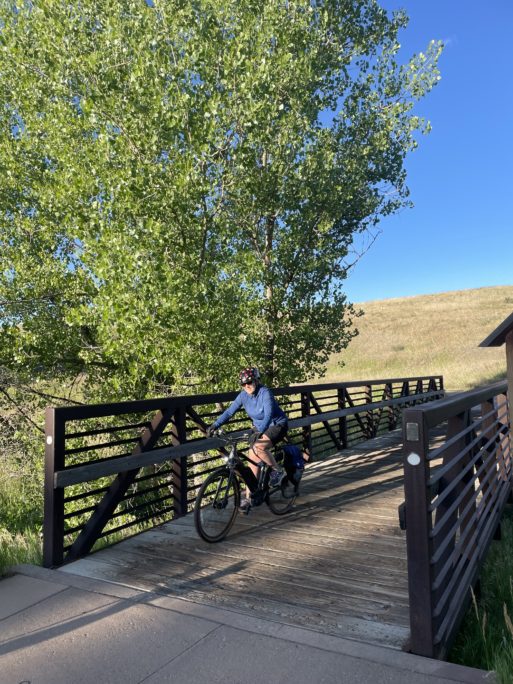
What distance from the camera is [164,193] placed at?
10.4 meters

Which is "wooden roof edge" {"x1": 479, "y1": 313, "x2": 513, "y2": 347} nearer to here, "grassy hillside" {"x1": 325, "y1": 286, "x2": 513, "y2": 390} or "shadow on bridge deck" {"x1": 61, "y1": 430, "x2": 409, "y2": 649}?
"shadow on bridge deck" {"x1": 61, "y1": 430, "x2": 409, "y2": 649}

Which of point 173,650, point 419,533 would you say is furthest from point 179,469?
point 419,533

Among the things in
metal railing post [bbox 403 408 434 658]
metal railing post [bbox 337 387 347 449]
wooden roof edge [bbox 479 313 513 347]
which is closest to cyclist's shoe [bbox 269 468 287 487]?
metal railing post [bbox 403 408 434 658]

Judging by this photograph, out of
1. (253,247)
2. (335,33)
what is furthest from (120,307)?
(335,33)

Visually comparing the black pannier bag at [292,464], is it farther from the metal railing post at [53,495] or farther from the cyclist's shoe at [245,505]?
the metal railing post at [53,495]

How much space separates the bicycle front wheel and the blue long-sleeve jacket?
0.65 meters

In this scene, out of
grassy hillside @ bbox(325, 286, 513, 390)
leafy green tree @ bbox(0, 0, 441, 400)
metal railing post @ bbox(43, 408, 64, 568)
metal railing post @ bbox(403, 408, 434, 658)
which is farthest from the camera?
grassy hillside @ bbox(325, 286, 513, 390)

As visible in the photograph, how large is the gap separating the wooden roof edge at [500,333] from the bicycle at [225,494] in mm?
4487

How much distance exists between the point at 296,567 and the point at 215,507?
127 centimetres

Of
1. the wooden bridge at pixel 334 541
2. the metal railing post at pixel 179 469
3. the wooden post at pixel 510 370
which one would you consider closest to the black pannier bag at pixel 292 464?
the wooden bridge at pixel 334 541

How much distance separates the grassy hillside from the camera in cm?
4322

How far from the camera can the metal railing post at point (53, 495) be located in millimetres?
5000

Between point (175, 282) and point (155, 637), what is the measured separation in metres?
7.07

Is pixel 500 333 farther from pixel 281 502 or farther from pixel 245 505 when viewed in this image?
pixel 245 505
